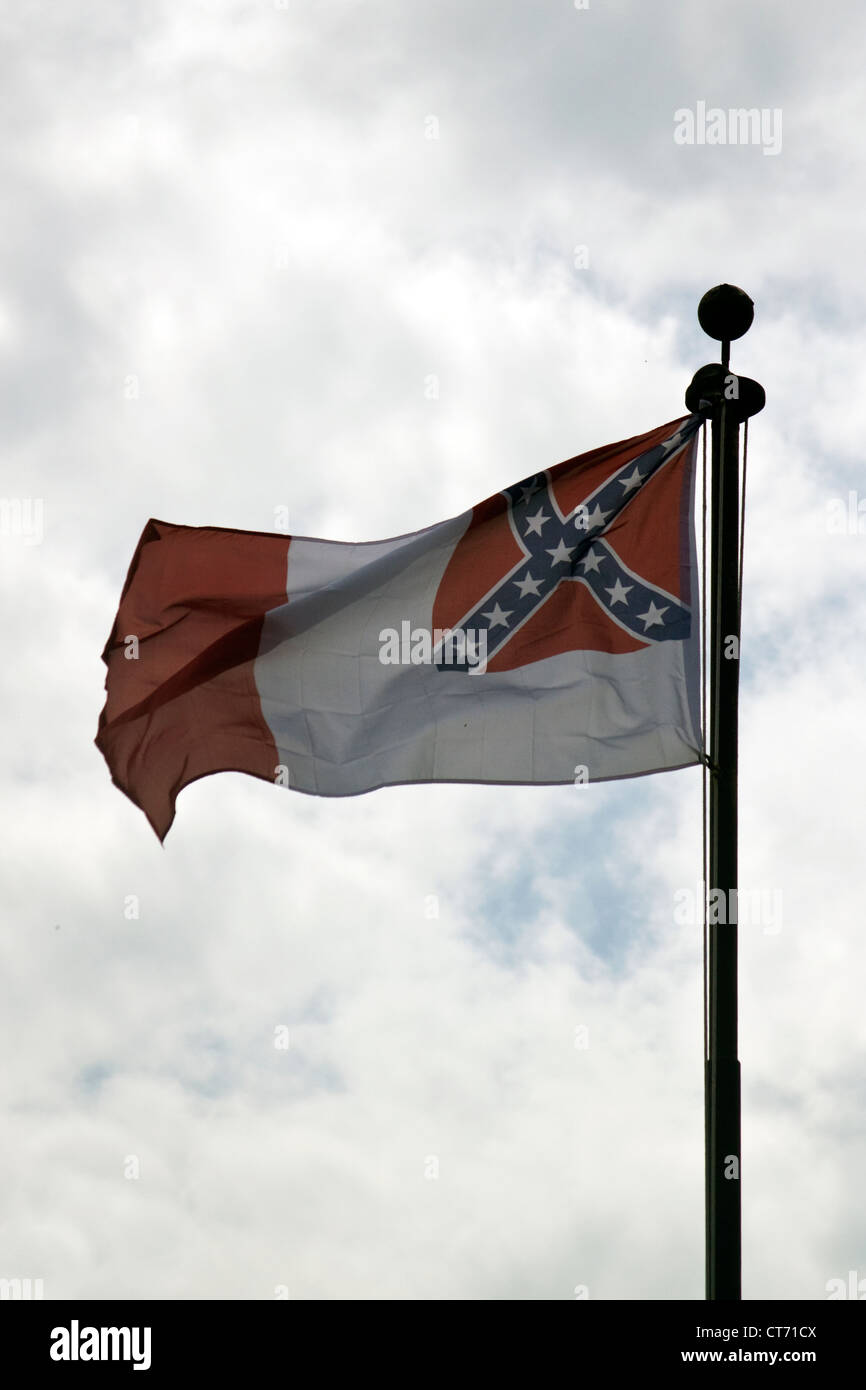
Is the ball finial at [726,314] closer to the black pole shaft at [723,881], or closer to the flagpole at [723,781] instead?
the flagpole at [723,781]

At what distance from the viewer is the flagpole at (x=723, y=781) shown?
950cm

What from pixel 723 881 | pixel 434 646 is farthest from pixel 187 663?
pixel 723 881

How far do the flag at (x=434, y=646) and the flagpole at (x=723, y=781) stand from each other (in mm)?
860

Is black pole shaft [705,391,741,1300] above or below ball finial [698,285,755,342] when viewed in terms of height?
below

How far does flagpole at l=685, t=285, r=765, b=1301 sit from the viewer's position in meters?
9.50

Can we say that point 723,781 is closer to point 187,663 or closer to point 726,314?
point 726,314

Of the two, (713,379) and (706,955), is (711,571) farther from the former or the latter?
(706,955)

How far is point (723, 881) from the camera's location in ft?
33.2

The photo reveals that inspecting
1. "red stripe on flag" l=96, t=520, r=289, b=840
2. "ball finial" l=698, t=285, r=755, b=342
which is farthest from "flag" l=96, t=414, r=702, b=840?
"ball finial" l=698, t=285, r=755, b=342

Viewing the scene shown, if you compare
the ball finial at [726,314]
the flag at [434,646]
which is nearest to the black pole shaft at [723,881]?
the ball finial at [726,314]

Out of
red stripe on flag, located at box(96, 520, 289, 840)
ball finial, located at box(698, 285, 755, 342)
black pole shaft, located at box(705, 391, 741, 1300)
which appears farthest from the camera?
red stripe on flag, located at box(96, 520, 289, 840)

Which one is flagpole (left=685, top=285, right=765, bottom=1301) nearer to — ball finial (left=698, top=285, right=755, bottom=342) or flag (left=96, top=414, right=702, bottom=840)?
ball finial (left=698, top=285, right=755, bottom=342)
